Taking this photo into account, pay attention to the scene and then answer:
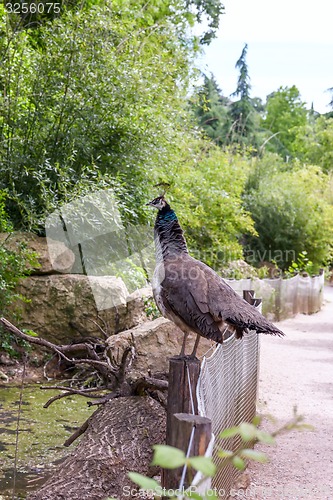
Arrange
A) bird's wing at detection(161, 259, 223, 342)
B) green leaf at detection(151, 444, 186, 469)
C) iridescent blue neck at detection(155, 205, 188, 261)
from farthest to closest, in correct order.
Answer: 1. iridescent blue neck at detection(155, 205, 188, 261)
2. bird's wing at detection(161, 259, 223, 342)
3. green leaf at detection(151, 444, 186, 469)

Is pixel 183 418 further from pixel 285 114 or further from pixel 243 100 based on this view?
pixel 285 114

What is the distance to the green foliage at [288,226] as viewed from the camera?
56.2 ft

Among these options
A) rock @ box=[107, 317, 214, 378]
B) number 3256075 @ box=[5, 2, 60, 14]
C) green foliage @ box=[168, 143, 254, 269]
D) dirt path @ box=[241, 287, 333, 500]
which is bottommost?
dirt path @ box=[241, 287, 333, 500]

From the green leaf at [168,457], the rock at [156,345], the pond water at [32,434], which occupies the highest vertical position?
the green leaf at [168,457]

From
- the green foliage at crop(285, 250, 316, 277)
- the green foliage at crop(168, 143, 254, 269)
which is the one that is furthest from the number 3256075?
the green foliage at crop(285, 250, 316, 277)

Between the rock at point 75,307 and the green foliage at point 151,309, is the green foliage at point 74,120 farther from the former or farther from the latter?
the green foliage at point 151,309

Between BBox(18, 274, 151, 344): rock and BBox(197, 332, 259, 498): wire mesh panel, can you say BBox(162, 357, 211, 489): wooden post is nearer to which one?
BBox(197, 332, 259, 498): wire mesh panel

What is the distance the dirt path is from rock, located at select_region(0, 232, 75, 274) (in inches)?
108

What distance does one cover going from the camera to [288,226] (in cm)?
1708

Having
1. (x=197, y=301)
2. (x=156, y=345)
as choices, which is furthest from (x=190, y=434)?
(x=156, y=345)

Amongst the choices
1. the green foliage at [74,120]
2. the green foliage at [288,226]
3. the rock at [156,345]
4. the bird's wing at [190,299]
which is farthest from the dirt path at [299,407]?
the green foliage at [288,226]

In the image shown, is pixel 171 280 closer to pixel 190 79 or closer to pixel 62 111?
pixel 62 111

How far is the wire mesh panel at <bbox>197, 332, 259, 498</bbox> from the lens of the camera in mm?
3168

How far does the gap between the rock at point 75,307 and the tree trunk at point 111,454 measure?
395 centimetres
